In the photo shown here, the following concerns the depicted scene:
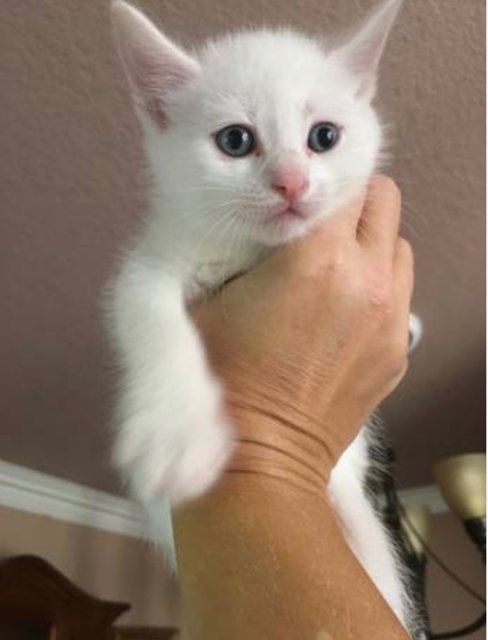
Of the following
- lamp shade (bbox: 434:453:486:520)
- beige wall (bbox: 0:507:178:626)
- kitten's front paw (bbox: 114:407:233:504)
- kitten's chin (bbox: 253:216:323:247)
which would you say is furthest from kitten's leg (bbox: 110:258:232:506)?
beige wall (bbox: 0:507:178:626)

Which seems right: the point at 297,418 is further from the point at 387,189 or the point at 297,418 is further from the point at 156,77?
the point at 156,77

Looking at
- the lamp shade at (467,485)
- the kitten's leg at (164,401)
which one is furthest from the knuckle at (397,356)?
the lamp shade at (467,485)

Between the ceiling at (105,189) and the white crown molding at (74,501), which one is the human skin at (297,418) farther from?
the white crown molding at (74,501)

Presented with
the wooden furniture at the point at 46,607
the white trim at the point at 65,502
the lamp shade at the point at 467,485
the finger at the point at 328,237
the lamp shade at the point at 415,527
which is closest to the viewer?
the finger at the point at 328,237

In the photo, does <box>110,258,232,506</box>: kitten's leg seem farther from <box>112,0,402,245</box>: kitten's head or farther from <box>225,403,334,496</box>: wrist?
<box>112,0,402,245</box>: kitten's head

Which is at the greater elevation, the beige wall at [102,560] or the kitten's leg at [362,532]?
the kitten's leg at [362,532]

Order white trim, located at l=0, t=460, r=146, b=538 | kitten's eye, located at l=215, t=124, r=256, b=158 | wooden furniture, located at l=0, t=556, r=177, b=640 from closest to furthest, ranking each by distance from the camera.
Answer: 1. kitten's eye, located at l=215, t=124, r=256, b=158
2. wooden furniture, located at l=0, t=556, r=177, b=640
3. white trim, located at l=0, t=460, r=146, b=538

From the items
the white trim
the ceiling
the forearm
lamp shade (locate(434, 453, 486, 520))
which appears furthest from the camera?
the white trim

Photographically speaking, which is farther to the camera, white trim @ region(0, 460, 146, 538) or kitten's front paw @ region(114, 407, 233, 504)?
white trim @ region(0, 460, 146, 538)
